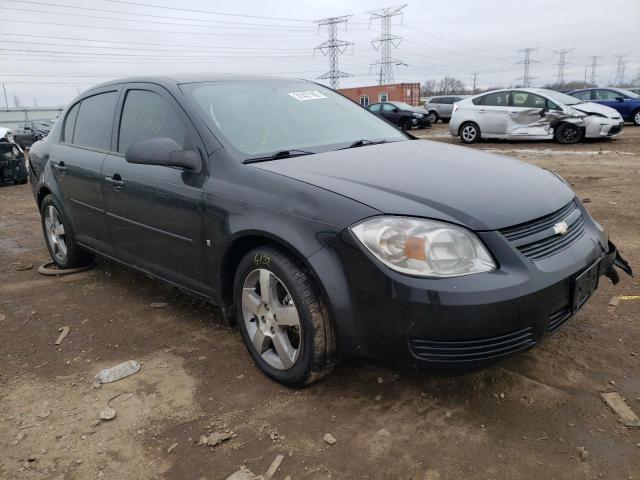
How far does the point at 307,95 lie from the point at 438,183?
1.50m

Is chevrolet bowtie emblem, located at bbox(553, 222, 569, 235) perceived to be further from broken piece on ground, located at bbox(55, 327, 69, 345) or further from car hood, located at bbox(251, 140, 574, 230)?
broken piece on ground, located at bbox(55, 327, 69, 345)

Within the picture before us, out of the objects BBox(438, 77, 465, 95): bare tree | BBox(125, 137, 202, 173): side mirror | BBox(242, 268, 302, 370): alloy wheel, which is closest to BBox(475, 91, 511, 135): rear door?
BBox(125, 137, 202, 173): side mirror

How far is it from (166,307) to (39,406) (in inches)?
49.5

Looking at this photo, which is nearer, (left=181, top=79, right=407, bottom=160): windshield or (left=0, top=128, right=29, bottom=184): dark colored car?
(left=181, top=79, right=407, bottom=160): windshield

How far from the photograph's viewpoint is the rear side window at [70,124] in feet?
13.9

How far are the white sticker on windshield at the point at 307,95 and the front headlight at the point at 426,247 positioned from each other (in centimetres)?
163

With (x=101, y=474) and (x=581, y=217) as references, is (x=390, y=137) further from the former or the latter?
(x=101, y=474)

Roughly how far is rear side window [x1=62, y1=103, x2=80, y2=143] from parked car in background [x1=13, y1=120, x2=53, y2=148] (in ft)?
66.7

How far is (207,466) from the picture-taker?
6.88 feet

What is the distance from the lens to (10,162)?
412 inches

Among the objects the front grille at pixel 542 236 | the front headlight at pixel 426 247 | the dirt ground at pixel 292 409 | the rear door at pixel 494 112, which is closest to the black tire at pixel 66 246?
the dirt ground at pixel 292 409

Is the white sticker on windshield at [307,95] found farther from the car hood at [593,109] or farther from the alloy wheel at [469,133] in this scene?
the car hood at [593,109]

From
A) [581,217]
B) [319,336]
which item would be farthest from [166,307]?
[581,217]

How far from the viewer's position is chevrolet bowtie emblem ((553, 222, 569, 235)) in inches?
91.3
